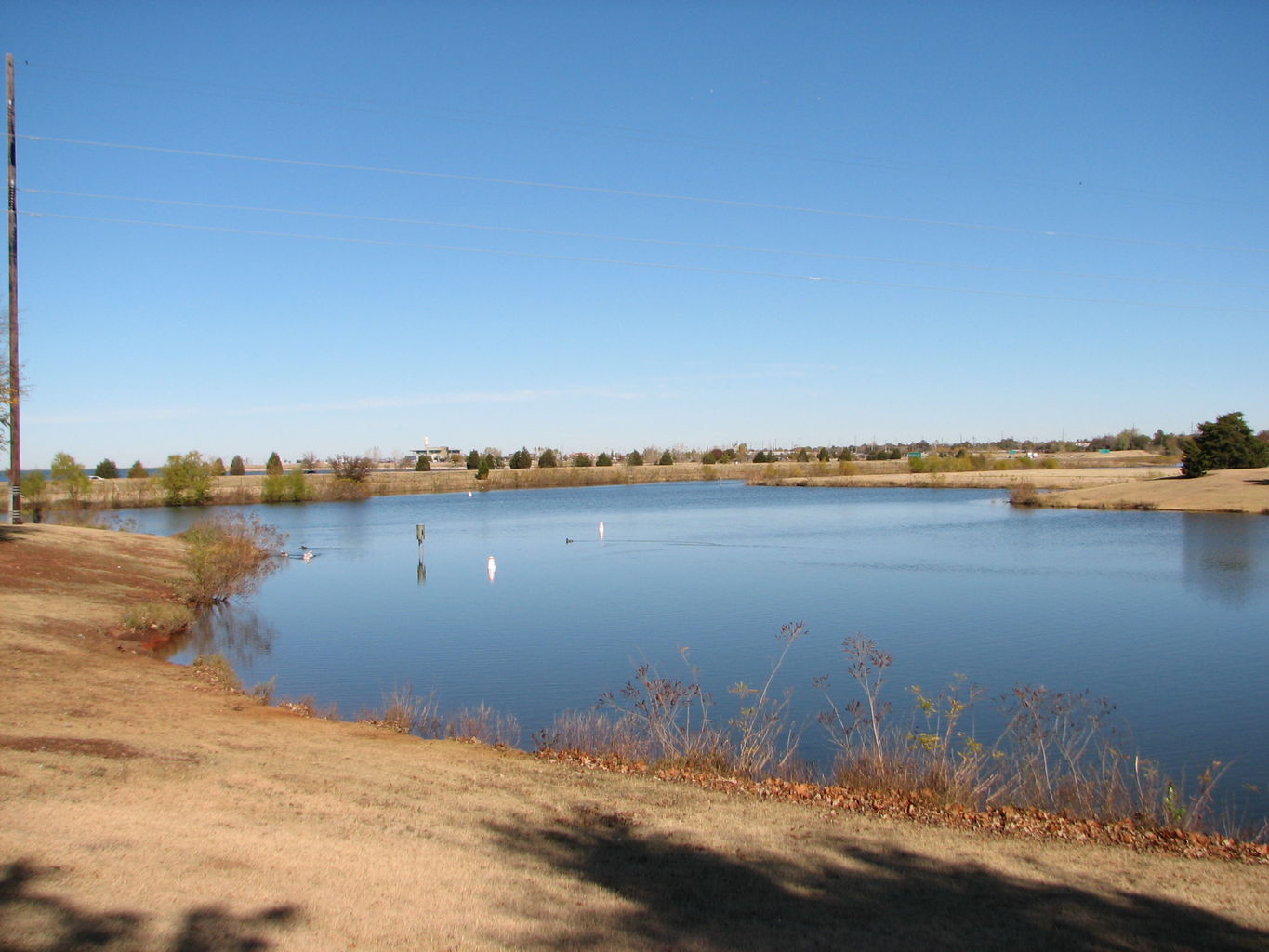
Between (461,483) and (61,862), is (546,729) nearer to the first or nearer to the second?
(61,862)

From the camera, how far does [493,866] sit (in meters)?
6.61

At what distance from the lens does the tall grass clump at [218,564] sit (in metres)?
25.9

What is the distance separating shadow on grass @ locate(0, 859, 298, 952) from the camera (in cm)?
485

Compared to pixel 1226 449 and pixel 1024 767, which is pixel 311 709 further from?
pixel 1226 449

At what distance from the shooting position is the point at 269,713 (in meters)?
13.3

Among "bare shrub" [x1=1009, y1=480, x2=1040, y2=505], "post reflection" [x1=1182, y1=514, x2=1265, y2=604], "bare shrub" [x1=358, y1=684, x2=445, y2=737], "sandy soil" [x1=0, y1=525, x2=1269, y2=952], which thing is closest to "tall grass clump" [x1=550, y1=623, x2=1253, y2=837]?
"sandy soil" [x1=0, y1=525, x2=1269, y2=952]

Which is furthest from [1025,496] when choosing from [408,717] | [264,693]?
[408,717]

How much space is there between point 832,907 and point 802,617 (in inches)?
636


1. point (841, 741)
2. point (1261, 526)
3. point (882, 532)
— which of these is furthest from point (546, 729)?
point (1261, 526)

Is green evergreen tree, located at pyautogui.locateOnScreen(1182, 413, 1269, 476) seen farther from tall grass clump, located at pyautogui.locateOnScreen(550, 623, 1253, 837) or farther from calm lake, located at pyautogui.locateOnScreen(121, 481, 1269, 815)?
tall grass clump, located at pyautogui.locateOnScreen(550, 623, 1253, 837)

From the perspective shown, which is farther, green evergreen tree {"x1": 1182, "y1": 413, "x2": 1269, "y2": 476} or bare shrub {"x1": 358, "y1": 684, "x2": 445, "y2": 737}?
green evergreen tree {"x1": 1182, "y1": 413, "x2": 1269, "y2": 476}

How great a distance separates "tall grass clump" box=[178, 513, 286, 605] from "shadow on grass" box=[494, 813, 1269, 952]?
→ 2118cm

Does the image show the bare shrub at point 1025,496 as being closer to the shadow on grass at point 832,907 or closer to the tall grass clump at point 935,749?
the tall grass clump at point 935,749

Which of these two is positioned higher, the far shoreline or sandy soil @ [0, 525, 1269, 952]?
the far shoreline
